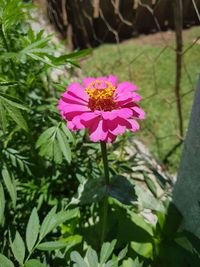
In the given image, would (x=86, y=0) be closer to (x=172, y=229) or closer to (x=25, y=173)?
(x=25, y=173)

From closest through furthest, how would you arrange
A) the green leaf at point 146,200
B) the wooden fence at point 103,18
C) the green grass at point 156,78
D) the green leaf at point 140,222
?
1. the green leaf at point 146,200
2. the green leaf at point 140,222
3. the green grass at point 156,78
4. the wooden fence at point 103,18

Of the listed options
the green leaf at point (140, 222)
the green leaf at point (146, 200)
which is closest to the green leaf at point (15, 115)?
the green leaf at point (146, 200)

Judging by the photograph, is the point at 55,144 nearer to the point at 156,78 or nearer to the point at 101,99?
the point at 101,99

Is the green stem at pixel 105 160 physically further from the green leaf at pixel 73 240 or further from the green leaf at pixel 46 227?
the green leaf at pixel 73 240

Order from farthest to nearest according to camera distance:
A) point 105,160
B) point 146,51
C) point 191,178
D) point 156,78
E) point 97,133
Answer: point 146,51 < point 156,78 < point 191,178 < point 105,160 < point 97,133

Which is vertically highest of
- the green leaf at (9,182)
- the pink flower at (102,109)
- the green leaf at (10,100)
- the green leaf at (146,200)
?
the green leaf at (10,100)

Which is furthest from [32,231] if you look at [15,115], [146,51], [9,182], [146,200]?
[146,51]
